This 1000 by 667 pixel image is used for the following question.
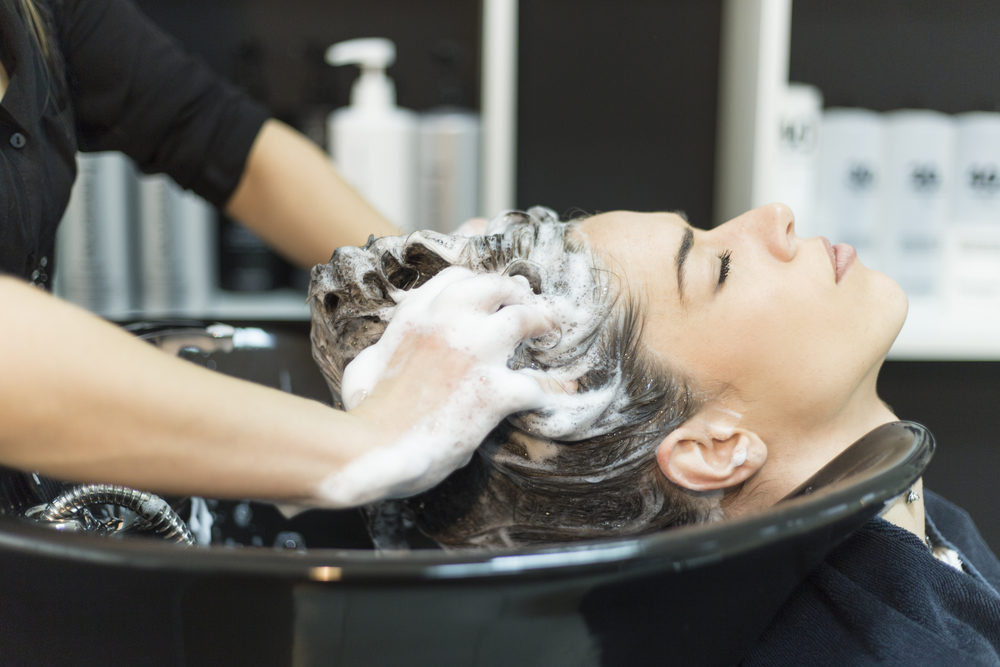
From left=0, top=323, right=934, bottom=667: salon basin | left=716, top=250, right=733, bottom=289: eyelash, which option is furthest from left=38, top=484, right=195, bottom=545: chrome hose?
left=716, top=250, right=733, bottom=289: eyelash

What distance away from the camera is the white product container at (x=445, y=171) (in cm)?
145

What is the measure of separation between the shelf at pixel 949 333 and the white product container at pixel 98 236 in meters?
1.26

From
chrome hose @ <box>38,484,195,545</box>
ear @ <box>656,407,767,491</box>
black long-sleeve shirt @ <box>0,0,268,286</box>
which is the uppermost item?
black long-sleeve shirt @ <box>0,0,268,286</box>

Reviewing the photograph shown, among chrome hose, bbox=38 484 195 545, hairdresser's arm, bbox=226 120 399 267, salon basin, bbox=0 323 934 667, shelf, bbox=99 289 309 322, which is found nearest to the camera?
salon basin, bbox=0 323 934 667

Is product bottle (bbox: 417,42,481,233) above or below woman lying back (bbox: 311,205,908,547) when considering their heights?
above

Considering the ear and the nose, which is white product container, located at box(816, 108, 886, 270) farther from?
the ear

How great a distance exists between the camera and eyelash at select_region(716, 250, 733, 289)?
0.83m

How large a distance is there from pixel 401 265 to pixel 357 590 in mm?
406

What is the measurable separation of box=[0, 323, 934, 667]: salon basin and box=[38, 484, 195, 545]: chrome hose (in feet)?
0.52

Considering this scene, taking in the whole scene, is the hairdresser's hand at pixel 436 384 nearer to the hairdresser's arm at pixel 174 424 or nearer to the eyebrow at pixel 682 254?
the hairdresser's arm at pixel 174 424

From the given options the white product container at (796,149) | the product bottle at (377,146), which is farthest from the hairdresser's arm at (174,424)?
the white product container at (796,149)

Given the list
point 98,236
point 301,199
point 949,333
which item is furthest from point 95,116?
point 949,333

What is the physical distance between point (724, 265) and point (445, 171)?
2.37 feet

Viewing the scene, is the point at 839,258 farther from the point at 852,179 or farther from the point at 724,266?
the point at 852,179
